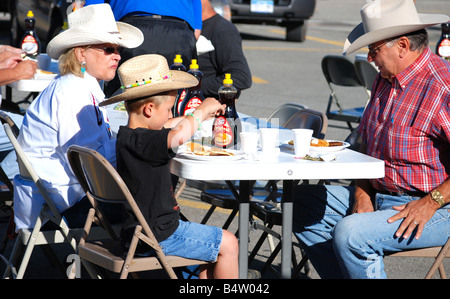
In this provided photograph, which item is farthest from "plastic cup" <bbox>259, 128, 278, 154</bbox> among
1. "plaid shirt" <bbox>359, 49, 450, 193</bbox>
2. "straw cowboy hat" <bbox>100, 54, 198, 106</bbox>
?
"plaid shirt" <bbox>359, 49, 450, 193</bbox>

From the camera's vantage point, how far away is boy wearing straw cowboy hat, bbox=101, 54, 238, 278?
3.15m

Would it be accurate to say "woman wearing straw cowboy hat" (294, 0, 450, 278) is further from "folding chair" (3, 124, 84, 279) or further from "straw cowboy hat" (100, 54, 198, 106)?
"folding chair" (3, 124, 84, 279)

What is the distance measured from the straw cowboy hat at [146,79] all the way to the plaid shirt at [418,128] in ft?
3.20

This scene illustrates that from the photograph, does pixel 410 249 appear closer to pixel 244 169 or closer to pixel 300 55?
pixel 244 169

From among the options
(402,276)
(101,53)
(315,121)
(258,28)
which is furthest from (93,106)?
(258,28)

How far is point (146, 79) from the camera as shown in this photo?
3363mm

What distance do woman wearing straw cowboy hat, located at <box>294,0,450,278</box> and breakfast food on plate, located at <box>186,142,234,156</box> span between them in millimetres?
658

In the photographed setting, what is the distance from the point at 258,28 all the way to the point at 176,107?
16.8 metres

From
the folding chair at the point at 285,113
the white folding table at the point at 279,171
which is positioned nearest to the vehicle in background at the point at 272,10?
the folding chair at the point at 285,113

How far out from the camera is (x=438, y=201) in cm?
338

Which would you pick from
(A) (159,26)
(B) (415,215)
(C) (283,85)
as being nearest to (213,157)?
(B) (415,215)

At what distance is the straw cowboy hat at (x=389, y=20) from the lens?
3.54 meters

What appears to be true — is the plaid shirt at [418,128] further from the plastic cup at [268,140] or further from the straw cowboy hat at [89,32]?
the straw cowboy hat at [89,32]

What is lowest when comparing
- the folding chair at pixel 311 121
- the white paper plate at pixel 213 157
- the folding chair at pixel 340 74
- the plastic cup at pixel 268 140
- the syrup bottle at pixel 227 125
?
the folding chair at pixel 340 74
